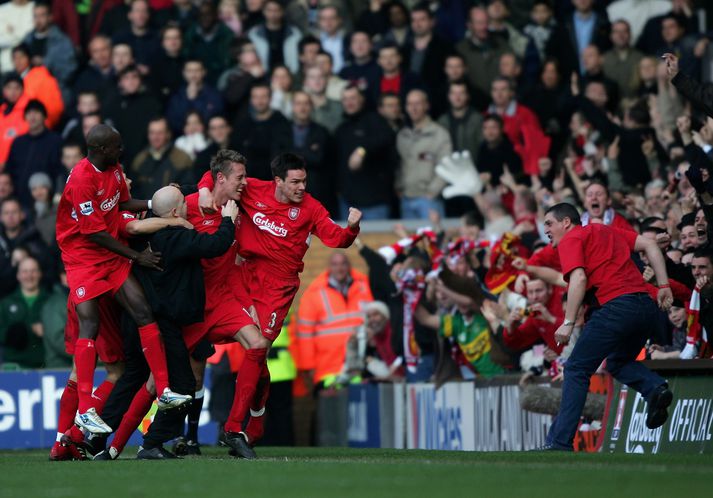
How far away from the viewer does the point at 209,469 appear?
37.0 ft

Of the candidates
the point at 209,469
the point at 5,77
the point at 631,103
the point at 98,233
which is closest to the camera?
the point at 209,469

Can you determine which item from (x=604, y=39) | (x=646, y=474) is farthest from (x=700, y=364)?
(x=604, y=39)

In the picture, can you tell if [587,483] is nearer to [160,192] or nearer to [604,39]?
[160,192]

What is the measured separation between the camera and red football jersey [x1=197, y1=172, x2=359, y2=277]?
44.6ft

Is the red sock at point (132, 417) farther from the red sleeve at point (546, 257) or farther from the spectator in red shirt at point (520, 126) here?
the spectator in red shirt at point (520, 126)

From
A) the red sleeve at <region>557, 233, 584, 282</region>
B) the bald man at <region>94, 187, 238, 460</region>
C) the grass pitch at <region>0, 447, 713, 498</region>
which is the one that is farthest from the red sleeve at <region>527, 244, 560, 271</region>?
the bald man at <region>94, 187, 238, 460</region>

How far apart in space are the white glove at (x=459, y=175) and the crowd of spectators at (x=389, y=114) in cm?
3

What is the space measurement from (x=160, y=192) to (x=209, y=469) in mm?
Answer: 2706

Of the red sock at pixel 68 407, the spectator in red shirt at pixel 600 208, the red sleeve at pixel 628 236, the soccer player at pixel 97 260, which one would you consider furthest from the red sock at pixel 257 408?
the spectator in red shirt at pixel 600 208

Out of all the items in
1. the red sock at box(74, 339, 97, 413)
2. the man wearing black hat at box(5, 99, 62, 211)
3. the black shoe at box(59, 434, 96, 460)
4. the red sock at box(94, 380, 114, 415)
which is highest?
the man wearing black hat at box(5, 99, 62, 211)

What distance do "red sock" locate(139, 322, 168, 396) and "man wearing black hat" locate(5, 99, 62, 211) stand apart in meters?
9.37

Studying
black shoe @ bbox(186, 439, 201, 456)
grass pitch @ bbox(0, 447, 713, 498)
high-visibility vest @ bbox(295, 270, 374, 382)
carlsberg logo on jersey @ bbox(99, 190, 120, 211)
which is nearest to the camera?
grass pitch @ bbox(0, 447, 713, 498)

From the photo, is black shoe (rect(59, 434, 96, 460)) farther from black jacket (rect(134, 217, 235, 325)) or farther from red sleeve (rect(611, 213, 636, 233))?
red sleeve (rect(611, 213, 636, 233))

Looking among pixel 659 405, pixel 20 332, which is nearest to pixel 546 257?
pixel 659 405
